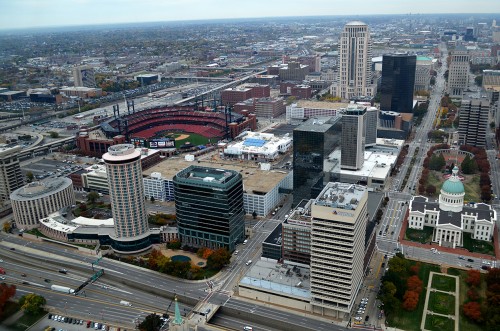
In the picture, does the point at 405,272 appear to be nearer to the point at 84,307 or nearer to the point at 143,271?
the point at 143,271

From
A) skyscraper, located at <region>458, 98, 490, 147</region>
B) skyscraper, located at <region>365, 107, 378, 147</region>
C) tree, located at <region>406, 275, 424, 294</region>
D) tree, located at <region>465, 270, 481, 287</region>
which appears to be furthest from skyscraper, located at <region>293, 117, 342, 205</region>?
skyscraper, located at <region>458, 98, 490, 147</region>

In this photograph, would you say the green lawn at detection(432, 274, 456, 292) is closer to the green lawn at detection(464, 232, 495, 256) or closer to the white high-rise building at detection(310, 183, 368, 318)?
the green lawn at detection(464, 232, 495, 256)

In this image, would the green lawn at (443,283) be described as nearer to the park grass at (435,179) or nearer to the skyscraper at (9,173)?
the park grass at (435,179)

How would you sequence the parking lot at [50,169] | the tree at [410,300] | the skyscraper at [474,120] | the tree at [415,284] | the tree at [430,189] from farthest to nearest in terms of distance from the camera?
the skyscraper at [474,120] < the parking lot at [50,169] < the tree at [430,189] < the tree at [415,284] < the tree at [410,300]

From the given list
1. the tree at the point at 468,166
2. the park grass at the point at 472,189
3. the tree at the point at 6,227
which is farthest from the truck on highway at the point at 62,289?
the tree at the point at 468,166

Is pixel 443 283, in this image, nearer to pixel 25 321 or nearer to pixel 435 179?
pixel 435 179

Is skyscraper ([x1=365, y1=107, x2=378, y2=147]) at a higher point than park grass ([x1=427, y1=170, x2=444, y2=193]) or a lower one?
higher
